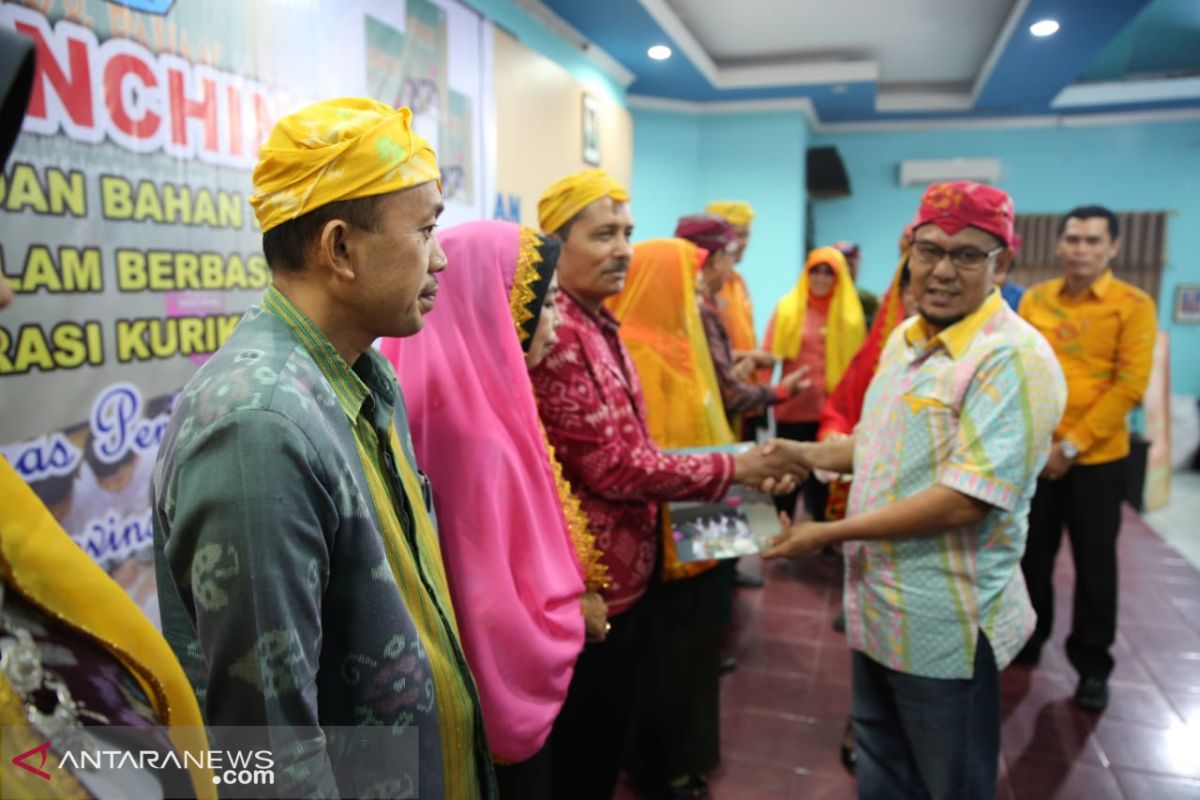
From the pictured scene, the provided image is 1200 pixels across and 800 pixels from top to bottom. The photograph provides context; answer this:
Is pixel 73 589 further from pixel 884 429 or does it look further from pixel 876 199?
pixel 876 199

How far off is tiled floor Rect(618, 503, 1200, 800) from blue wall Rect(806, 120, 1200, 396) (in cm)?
500

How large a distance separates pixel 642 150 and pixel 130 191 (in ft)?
19.3

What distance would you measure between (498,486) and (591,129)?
371cm

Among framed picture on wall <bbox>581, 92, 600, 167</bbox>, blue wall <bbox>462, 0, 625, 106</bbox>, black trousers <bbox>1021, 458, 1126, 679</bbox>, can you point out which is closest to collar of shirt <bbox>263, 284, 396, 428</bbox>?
blue wall <bbox>462, 0, 625, 106</bbox>

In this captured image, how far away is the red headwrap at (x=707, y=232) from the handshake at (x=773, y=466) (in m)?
1.72

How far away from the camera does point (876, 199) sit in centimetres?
834

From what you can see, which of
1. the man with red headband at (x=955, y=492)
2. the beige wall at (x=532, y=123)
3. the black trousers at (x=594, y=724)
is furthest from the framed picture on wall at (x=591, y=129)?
the black trousers at (x=594, y=724)

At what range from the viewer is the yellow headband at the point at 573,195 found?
191 cm

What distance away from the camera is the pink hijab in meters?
1.34

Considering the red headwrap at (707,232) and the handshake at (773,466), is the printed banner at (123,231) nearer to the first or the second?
the handshake at (773,466)

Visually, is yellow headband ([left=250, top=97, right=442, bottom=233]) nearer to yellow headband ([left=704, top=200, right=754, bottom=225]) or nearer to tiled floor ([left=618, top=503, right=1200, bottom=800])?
tiled floor ([left=618, top=503, right=1200, bottom=800])

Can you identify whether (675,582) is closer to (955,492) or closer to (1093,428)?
(955,492)

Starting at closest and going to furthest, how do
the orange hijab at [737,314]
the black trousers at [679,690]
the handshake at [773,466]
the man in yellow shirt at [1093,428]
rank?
the handshake at [773,466]
the black trousers at [679,690]
the man in yellow shirt at [1093,428]
the orange hijab at [737,314]

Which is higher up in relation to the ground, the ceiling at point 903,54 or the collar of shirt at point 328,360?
the ceiling at point 903,54
